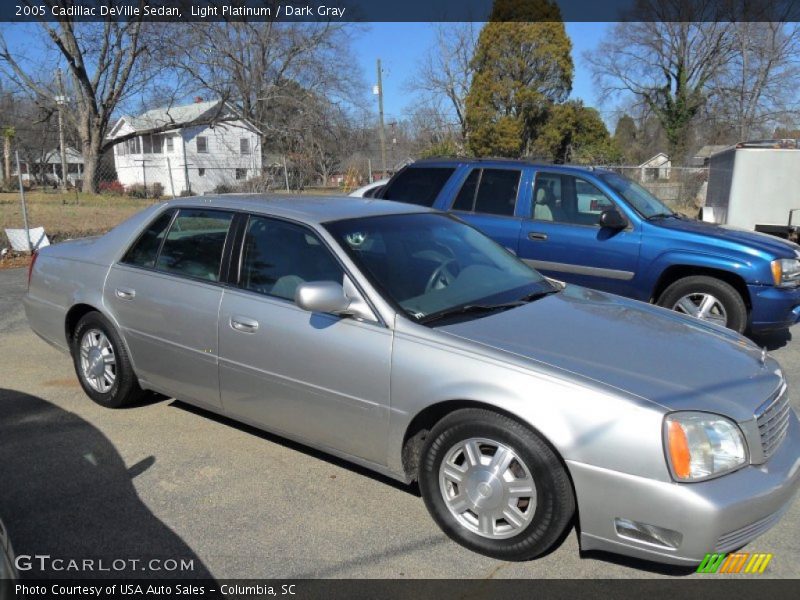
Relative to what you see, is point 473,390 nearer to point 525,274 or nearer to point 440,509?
point 440,509

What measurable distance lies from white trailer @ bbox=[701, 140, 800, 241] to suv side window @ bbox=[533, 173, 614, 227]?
7.77m

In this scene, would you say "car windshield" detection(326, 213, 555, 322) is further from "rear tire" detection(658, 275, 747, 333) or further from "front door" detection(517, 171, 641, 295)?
"rear tire" detection(658, 275, 747, 333)

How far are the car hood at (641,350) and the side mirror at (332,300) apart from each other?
1.49 feet

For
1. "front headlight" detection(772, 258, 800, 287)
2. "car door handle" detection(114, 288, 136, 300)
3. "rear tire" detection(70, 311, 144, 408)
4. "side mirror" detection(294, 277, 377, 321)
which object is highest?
"side mirror" detection(294, 277, 377, 321)

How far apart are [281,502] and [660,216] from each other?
503cm

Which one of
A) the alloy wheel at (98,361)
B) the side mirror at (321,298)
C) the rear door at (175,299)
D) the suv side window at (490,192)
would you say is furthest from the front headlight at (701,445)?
the suv side window at (490,192)

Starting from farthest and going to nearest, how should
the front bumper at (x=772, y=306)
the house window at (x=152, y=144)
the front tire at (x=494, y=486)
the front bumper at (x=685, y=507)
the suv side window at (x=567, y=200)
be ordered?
the house window at (x=152, y=144), the suv side window at (x=567, y=200), the front bumper at (x=772, y=306), the front tire at (x=494, y=486), the front bumper at (x=685, y=507)

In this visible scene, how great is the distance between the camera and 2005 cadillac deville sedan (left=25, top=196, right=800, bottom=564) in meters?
2.61

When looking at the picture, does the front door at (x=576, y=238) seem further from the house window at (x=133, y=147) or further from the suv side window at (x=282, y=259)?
the house window at (x=133, y=147)

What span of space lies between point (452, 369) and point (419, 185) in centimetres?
488

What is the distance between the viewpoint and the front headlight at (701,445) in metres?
2.54

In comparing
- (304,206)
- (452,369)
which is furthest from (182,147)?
(452,369)

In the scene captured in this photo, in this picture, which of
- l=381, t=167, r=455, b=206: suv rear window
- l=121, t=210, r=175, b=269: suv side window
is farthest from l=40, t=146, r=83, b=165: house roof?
l=121, t=210, r=175, b=269: suv side window

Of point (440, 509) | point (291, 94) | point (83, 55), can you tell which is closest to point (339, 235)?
point (440, 509)
